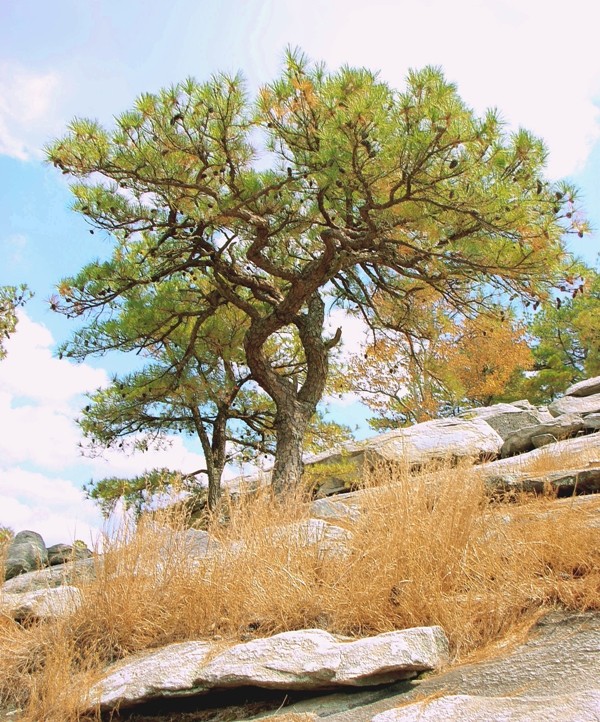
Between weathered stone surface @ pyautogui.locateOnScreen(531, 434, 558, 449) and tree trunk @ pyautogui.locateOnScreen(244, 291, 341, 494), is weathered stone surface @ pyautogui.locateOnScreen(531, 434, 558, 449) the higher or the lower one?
the lower one

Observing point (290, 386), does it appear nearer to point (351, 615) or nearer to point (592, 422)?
point (592, 422)

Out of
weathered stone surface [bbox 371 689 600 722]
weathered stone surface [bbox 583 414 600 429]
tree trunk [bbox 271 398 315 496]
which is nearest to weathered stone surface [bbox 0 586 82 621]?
weathered stone surface [bbox 371 689 600 722]

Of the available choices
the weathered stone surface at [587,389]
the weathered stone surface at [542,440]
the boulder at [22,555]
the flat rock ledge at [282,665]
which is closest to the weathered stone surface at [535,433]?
the weathered stone surface at [542,440]

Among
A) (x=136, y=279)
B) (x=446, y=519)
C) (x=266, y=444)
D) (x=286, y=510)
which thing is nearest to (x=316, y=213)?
(x=136, y=279)

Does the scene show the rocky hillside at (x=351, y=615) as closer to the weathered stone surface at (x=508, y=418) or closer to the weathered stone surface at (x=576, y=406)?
the weathered stone surface at (x=508, y=418)

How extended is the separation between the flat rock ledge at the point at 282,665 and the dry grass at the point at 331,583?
20 centimetres

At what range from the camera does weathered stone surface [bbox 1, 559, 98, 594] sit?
487cm

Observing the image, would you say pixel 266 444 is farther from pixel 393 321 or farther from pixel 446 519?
pixel 446 519

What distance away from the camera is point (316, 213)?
7.65 metres

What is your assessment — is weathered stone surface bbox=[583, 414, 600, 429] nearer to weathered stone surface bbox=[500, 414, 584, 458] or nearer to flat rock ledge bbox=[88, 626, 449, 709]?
weathered stone surface bbox=[500, 414, 584, 458]

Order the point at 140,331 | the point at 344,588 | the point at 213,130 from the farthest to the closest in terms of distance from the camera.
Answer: the point at 140,331 < the point at 213,130 < the point at 344,588

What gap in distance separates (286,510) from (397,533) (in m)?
1.23

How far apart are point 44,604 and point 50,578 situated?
1052 mm

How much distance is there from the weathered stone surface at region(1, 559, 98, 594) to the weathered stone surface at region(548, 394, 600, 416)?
7.13 metres
